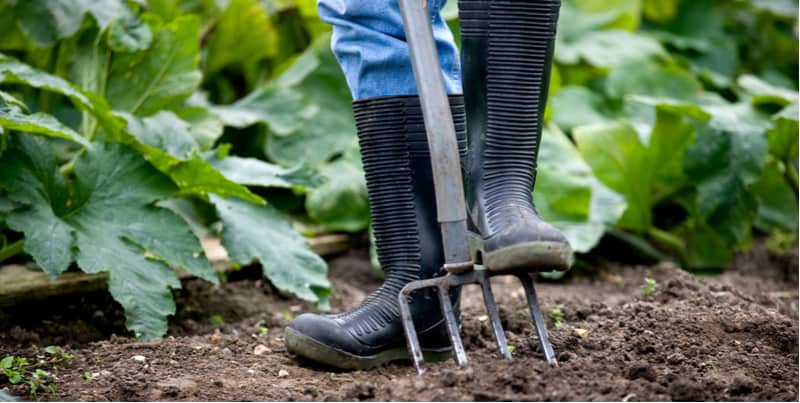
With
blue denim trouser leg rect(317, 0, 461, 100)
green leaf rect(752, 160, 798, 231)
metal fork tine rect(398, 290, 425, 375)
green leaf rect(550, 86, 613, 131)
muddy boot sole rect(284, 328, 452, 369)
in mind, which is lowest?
green leaf rect(752, 160, 798, 231)

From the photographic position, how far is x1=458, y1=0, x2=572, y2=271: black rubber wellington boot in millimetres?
1562

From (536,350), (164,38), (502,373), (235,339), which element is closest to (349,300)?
(235,339)

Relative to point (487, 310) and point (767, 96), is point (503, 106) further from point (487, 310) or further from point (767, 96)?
point (767, 96)

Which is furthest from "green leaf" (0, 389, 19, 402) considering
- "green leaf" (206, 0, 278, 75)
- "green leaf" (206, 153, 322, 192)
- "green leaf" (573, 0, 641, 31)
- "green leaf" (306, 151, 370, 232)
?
"green leaf" (573, 0, 641, 31)

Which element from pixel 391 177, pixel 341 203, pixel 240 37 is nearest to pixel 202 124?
pixel 341 203

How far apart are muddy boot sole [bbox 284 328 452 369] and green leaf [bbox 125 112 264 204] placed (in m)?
0.50

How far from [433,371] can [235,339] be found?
26.6 inches

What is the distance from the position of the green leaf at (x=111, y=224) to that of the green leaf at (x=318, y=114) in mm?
977

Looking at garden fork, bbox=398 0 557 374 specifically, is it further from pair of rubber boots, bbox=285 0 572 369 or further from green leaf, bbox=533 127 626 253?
green leaf, bbox=533 127 626 253

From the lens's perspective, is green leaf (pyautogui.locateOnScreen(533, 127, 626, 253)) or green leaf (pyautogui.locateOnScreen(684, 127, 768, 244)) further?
green leaf (pyautogui.locateOnScreen(533, 127, 626, 253))

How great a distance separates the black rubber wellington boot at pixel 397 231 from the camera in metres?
1.76

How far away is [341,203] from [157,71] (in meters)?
0.77

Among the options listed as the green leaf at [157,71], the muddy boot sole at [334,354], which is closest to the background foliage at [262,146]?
the green leaf at [157,71]

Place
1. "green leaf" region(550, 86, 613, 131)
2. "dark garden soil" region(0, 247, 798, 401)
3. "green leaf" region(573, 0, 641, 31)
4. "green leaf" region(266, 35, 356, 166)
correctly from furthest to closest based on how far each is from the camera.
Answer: "green leaf" region(573, 0, 641, 31), "green leaf" region(550, 86, 613, 131), "green leaf" region(266, 35, 356, 166), "dark garden soil" region(0, 247, 798, 401)
